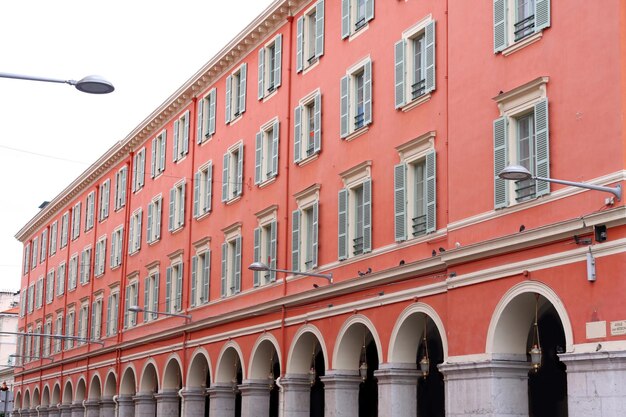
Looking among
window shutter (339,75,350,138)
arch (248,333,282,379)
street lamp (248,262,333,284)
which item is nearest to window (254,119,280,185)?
window shutter (339,75,350,138)

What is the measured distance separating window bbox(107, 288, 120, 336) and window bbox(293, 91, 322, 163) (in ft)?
66.3

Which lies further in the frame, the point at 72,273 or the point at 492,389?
the point at 72,273

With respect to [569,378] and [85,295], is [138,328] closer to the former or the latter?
[85,295]

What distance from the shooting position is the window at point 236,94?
39.1 meters

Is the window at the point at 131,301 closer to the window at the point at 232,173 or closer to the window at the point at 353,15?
the window at the point at 232,173

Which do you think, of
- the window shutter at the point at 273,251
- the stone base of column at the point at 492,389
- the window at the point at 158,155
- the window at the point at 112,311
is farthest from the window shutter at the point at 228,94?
the stone base of column at the point at 492,389

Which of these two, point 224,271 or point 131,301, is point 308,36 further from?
point 131,301

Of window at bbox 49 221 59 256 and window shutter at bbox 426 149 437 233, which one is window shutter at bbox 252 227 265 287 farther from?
window at bbox 49 221 59 256

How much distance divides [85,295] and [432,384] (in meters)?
29.0

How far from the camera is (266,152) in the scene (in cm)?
3653

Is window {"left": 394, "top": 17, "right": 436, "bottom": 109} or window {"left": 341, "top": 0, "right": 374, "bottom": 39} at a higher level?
window {"left": 341, "top": 0, "right": 374, "bottom": 39}

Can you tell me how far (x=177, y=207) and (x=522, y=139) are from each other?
76.6 feet

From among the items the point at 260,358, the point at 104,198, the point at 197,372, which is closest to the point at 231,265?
the point at 260,358

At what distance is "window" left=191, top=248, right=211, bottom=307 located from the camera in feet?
132
